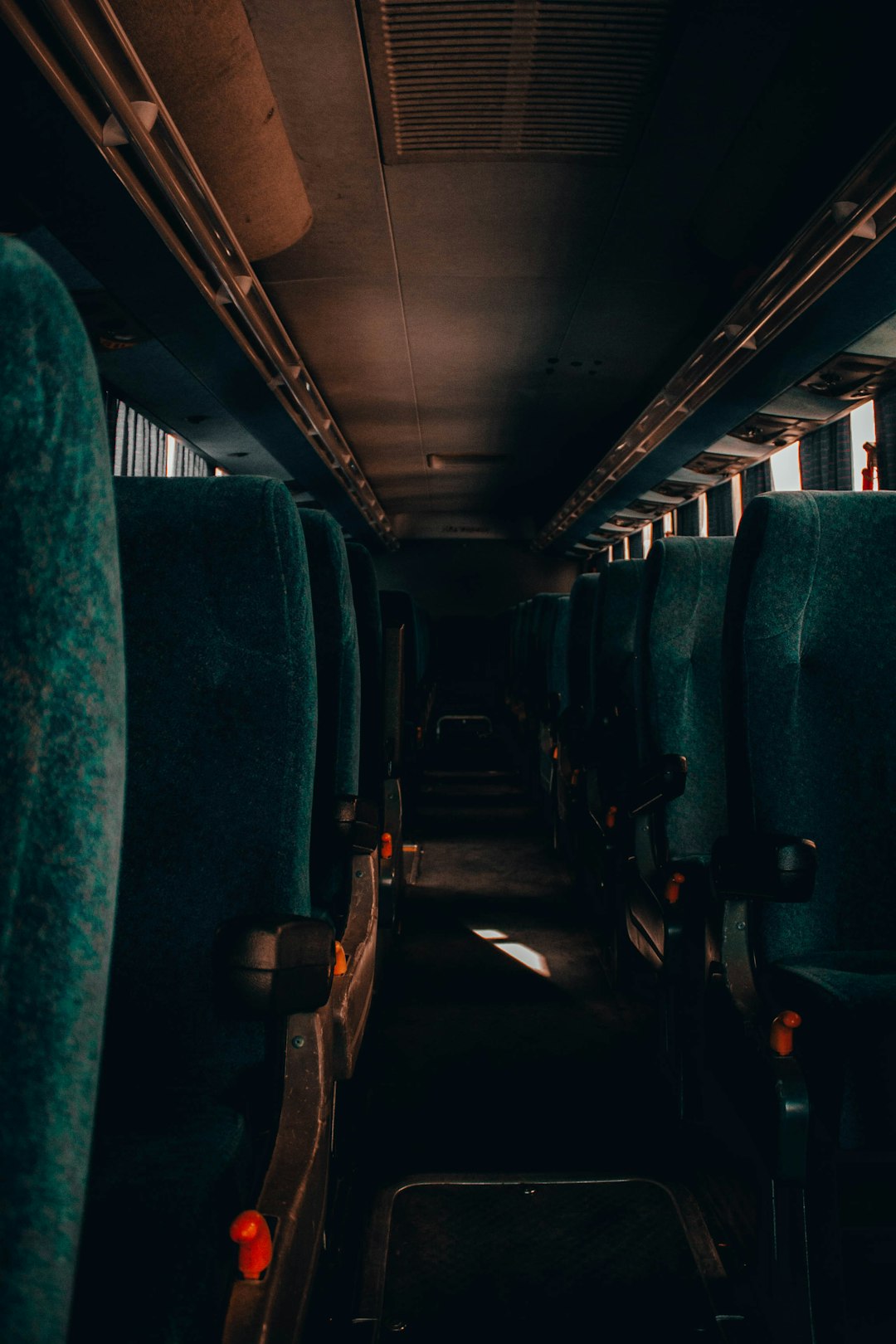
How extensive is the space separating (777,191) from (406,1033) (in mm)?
4235

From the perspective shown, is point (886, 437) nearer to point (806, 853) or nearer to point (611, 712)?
point (611, 712)

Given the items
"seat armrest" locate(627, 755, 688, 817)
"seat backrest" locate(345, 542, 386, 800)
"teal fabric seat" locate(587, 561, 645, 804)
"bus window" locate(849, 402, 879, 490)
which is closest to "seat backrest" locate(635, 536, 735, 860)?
"seat armrest" locate(627, 755, 688, 817)

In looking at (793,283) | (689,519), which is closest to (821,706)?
(793,283)

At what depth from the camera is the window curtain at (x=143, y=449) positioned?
6898mm

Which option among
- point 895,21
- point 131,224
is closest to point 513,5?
point 895,21

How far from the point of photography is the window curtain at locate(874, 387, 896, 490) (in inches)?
227

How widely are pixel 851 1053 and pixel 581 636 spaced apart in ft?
9.83

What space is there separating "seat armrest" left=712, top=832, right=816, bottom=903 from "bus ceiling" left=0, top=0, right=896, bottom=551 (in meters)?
2.71

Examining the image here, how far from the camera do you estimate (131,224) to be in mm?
3648

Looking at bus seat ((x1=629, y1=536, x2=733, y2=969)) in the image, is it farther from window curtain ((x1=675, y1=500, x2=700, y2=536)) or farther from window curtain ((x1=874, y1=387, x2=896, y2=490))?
window curtain ((x1=675, y1=500, x2=700, y2=536))

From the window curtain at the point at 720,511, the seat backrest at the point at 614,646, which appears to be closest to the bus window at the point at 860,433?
the window curtain at the point at 720,511

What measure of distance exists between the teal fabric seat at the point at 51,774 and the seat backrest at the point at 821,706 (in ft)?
4.38

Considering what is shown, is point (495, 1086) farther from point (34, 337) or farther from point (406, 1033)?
point (34, 337)

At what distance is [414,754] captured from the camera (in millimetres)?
6277
